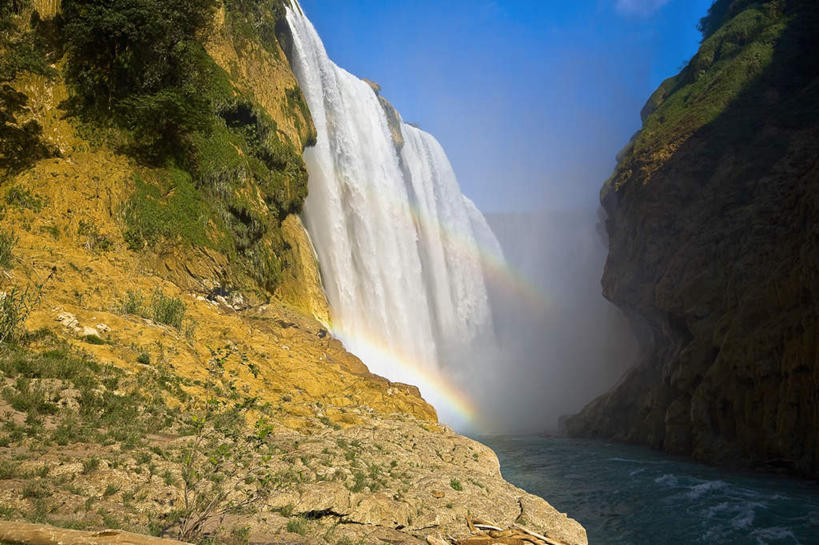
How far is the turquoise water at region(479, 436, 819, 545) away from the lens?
1273 cm

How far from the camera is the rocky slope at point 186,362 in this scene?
621 centimetres

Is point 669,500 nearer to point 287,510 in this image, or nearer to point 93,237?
point 287,510

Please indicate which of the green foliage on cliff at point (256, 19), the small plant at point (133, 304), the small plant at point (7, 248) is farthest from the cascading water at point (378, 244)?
the small plant at point (7, 248)

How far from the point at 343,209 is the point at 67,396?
97.6 ft

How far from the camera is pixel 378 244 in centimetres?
3991

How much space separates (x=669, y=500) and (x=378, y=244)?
28230 mm

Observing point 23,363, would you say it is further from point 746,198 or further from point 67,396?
point 746,198

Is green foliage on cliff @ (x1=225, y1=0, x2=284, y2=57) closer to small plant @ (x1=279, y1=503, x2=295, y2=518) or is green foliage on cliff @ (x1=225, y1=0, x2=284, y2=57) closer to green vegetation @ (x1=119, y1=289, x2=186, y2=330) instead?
green vegetation @ (x1=119, y1=289, x2=186, y2=330)

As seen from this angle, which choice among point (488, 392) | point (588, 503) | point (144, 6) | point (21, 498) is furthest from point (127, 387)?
point (488, 392)

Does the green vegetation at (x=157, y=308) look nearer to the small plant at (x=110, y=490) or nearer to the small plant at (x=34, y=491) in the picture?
the small plant at (x=110, y=490)

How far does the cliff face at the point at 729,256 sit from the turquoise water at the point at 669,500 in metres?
2.84

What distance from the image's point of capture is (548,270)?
80.9m

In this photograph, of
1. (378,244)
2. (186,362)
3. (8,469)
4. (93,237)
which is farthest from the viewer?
(378,244)

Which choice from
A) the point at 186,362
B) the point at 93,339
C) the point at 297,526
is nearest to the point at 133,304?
the point at 93,339
